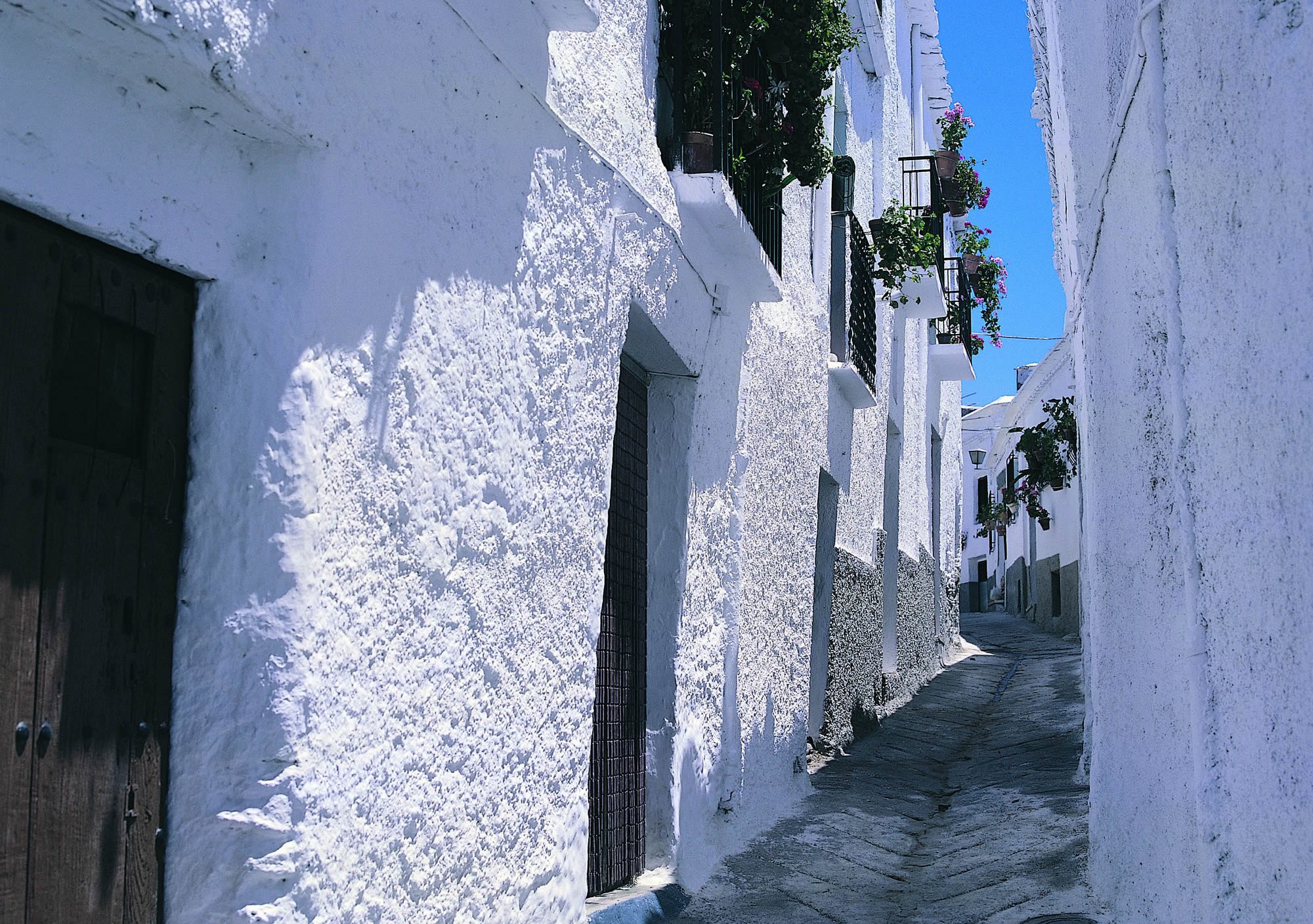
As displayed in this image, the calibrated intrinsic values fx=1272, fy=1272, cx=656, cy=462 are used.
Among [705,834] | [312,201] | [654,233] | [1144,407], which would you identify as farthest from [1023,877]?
[312,201]

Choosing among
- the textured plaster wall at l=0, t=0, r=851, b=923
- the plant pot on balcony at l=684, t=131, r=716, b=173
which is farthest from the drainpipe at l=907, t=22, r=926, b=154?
the textured plaster wall at l=0, t=0, r=851, b=923

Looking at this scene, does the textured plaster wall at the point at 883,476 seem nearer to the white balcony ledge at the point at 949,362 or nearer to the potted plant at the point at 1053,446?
the white balcony ledge at the point at 949,362

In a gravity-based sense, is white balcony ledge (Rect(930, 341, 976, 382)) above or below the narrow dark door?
above

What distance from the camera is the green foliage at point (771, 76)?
17.2 feet

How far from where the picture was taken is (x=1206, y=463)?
303 cm

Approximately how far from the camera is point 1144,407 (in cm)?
385

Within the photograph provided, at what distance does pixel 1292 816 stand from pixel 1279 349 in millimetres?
877

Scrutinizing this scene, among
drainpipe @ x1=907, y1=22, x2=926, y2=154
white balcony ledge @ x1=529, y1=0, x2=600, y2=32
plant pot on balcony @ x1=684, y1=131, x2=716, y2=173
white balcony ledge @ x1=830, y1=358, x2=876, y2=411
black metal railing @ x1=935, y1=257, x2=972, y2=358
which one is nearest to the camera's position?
white balcony ledge @ x1=529, y1=0, x2=600, y2=32

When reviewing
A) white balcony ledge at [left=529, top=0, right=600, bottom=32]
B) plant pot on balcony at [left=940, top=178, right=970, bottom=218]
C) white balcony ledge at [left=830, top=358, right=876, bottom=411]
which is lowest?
white balcony ledge at [left=830, top=358, right=876, bottom=411]

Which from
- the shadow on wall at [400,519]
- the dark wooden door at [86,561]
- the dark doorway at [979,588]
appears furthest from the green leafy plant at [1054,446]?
the dark doorway at [979,588]

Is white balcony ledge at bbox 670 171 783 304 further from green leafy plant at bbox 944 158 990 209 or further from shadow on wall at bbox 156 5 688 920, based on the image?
green leafy plant at bbox 944 158 990 209

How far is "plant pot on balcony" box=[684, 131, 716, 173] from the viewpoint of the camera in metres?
5.07

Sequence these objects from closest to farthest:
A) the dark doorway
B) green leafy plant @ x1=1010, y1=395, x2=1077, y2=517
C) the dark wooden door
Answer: the dark wooden door < green leafy plant @ x1=1010, y1=395, x2=1077, y2=517 < the dark doorway

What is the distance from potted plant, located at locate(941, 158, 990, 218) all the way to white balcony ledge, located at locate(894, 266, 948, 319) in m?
1.33
